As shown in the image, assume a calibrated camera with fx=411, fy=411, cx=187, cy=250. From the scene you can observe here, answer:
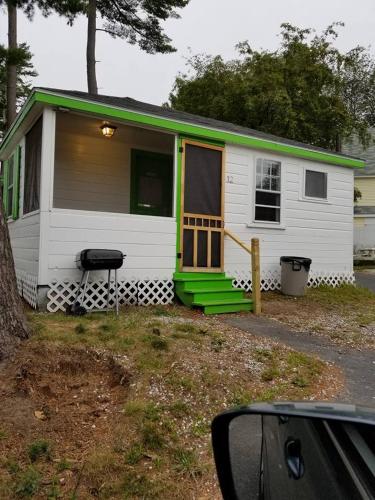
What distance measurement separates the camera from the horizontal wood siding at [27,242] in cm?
627

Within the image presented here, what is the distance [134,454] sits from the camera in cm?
252

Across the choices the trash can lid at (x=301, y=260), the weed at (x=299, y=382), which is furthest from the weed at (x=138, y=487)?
the trash can lid at (x=301, y=260)

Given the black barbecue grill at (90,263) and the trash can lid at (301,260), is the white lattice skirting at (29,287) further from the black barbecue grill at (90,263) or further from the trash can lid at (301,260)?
the trash can lid at (301,260)

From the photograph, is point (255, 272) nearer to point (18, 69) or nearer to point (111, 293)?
point (111, 293)

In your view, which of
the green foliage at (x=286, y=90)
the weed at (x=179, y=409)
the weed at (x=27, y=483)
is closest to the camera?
the weed at (x=27, y=483)

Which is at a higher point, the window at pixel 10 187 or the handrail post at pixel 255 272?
the window at pixel 10 187

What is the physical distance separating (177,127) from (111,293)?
10.3 feet

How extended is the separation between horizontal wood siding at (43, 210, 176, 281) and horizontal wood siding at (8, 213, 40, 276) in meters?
0.32

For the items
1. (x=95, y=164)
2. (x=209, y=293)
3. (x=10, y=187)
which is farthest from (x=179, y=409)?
(x=10, y=187)

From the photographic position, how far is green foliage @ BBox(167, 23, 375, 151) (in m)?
17.3

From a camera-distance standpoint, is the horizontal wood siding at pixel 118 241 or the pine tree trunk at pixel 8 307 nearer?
the pine tree trunk at pixel 8 307

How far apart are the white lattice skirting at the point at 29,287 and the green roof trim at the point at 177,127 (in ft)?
8.78

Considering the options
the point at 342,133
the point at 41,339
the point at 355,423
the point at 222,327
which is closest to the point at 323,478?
the point at 355,423

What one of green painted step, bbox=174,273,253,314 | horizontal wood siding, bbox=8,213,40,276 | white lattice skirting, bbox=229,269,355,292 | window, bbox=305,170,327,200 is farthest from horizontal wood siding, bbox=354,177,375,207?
horizontal wood siding, bbox=8,213,40,276
